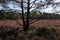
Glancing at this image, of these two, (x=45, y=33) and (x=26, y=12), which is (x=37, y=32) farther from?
(x=26, y=12)

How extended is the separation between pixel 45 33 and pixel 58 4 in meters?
2.31

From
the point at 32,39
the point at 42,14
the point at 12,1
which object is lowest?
the point at 32,39

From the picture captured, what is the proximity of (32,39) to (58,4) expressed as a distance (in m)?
3.53

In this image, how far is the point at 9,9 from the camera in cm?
1469

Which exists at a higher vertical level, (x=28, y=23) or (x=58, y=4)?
(x=58, y=4)

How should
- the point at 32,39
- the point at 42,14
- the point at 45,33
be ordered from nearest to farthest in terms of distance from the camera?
1. the point at 32,39
2. the point at 45,33
3. the point at 42,14

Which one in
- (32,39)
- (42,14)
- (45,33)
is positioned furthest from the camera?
(42,14)

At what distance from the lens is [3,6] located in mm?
14648

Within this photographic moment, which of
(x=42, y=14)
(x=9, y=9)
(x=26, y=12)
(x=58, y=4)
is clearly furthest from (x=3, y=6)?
(x=58, y=4)

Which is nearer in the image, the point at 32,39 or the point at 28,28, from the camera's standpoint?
the point at 32,39

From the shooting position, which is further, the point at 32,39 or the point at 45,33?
the point at 45,33

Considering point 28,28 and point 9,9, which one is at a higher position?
point 9,9

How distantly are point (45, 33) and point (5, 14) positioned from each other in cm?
316

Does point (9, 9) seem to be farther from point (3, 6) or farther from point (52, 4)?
point (52, 4)
